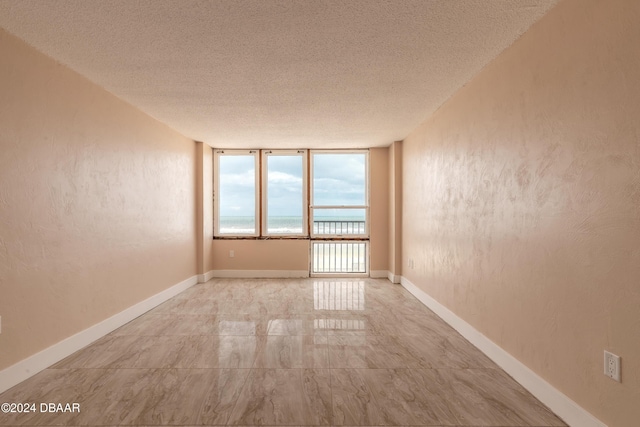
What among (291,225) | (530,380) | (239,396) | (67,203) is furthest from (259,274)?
(530,380)

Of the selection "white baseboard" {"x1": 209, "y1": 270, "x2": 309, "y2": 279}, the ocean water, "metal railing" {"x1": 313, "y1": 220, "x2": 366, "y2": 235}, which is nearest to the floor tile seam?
"white baseboard" {"x1": 209, "y1": 270, "x2": 309, "y2": 279}

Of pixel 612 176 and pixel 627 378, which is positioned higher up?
pixel 612 176

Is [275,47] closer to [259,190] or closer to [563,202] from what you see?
[563,202]

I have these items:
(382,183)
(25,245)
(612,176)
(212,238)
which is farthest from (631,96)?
(212,238)

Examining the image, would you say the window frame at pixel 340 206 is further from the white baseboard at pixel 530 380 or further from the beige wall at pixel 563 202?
the beige wall at pixel 563 202

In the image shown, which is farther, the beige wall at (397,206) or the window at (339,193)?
the window at (339,193)

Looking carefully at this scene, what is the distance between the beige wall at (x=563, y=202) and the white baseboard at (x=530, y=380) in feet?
0.14

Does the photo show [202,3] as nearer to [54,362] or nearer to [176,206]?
[54,362]

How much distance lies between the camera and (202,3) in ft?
5.83

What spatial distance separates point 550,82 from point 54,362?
12.8ft

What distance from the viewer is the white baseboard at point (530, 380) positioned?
1.62m

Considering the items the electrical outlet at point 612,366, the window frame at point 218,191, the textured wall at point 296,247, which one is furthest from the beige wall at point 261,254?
the electrical outlet at point 612,366

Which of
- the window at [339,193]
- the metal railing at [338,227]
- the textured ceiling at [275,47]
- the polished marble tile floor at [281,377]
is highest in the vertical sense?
the textured ceiling at [275,47]

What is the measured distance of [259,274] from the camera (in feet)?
18.6
